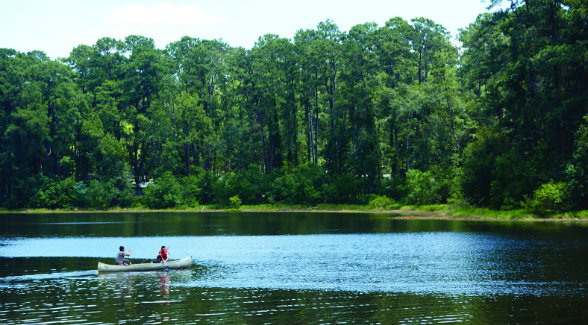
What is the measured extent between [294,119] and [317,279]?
81.8 m

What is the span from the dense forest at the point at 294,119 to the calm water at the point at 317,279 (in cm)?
1983

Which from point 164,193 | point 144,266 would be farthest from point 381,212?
point 144,266

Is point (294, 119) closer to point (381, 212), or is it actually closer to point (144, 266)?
point (381, 212)

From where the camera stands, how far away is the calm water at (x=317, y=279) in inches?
1047

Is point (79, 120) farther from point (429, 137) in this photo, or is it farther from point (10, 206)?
point (429, 137)

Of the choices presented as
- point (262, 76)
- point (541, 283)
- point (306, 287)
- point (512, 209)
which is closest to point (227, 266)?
point (306, 287)

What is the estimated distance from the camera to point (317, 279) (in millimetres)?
36094

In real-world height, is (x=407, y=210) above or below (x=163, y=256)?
above

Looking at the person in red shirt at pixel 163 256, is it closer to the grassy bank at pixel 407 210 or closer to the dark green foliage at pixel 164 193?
the grassy bank at pixel 407 210

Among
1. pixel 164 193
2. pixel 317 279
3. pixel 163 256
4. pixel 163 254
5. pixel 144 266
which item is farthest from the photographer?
pixel 164 193

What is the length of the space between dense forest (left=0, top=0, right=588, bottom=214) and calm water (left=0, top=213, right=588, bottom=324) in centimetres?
1983

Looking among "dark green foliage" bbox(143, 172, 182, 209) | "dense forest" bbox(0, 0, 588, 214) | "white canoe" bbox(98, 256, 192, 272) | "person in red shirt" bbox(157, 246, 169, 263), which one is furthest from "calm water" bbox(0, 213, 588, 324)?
"dark green foliage" bbox(143, 172, 182, 209)

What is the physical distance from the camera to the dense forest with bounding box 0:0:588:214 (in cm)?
A: 7694

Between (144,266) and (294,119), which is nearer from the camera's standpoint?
(144,266)
